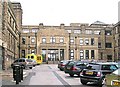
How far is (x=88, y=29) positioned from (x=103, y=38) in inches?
343

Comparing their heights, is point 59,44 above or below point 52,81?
above

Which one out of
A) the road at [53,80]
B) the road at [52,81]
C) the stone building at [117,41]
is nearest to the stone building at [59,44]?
the stone building at [117,41]

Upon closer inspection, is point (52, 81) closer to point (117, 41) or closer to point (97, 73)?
point (97, 73)

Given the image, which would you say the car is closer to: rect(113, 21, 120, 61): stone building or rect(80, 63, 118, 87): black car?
rect(80, 63, 118, 87): black car

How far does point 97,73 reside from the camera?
696 inches

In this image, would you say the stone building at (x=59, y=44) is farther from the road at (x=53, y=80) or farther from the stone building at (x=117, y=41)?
the road at (x=53, y=80)

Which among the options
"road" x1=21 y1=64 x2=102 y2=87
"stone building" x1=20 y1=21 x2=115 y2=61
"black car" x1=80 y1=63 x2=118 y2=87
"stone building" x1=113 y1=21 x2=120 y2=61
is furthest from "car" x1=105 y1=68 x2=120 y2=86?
"stone building" x1=20 y1=21 x2=115 y2=61

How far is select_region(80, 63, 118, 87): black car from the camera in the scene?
17578mm

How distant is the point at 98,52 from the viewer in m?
98.4

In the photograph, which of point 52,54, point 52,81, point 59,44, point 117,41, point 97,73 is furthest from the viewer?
point 117,41

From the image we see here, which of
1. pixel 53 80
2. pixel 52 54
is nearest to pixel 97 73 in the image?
pixel 53 80

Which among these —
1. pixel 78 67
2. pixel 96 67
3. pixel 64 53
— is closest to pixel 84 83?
pixel 96 67

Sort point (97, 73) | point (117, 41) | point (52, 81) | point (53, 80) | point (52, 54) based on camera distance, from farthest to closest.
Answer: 1. point (117, 41)
2. point (52, 54)
3. point (53, 80)
4. point (52, 81)
5. point (97, 73)

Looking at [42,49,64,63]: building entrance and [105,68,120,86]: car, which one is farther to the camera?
[42,49,64,63]: building entrance
